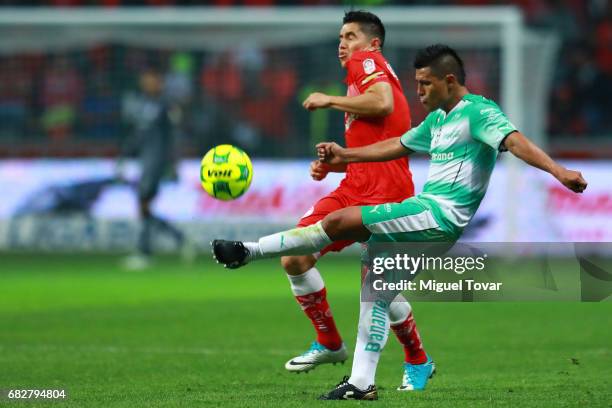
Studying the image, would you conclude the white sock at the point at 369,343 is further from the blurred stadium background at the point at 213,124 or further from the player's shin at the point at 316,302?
the blurred stadium background at the point at 213,124

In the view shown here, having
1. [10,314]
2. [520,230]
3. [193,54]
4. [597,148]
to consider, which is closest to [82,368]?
[10,314]

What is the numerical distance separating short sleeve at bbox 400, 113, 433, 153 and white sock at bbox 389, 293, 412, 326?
100 centimetres

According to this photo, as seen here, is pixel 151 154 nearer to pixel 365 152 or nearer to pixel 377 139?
pixel 377 139

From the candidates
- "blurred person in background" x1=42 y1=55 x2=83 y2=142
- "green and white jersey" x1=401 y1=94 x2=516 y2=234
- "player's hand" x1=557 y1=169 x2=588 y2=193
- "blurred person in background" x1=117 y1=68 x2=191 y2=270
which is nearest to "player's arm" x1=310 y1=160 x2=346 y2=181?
"green and white jersey" x1=401 y1=94 x2=516 y2=234

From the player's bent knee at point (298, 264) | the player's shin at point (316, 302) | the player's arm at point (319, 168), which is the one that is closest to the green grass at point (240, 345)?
the player's shin at point (316, 302)

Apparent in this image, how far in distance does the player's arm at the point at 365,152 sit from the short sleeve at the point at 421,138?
0.20 ft

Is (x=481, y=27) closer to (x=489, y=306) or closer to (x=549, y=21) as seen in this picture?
(x=549, y=21)

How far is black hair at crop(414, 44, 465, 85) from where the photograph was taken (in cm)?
689

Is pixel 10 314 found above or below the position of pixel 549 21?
below

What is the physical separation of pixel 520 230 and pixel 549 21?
616cm

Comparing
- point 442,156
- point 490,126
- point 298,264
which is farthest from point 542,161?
point 298,264

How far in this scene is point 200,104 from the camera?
21312 millimetres

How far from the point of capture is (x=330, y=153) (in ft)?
23.0

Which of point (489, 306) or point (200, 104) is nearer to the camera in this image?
point (489, 306)
